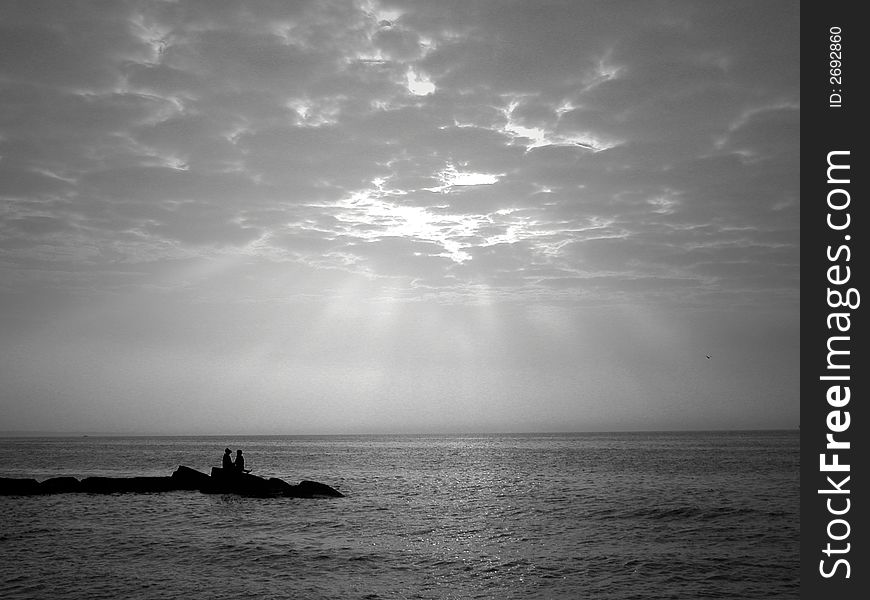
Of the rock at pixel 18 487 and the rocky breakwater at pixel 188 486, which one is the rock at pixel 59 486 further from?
the rock at pixel 18 487

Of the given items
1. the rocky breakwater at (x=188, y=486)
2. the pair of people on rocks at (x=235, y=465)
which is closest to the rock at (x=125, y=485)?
the rocky breakwater at (x=188, y=486)

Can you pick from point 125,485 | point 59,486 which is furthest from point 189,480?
point 59,486

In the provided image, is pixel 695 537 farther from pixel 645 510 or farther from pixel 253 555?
pixel 253 555

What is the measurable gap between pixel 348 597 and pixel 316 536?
10.8 m

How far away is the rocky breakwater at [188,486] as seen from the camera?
45719 millimetres

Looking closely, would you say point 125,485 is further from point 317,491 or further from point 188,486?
point 317,491

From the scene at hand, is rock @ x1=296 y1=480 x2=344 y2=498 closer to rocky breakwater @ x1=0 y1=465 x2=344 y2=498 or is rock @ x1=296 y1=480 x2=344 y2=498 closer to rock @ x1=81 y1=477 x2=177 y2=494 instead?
rocky breakwater @ x1=0 y1=465 x2=344 y2=498

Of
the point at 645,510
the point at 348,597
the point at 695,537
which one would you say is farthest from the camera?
the point at 645,510

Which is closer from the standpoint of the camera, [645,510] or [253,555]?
[253,555]

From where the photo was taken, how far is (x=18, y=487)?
152 feet

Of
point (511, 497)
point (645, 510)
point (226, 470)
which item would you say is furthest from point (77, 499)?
point (645, 510)

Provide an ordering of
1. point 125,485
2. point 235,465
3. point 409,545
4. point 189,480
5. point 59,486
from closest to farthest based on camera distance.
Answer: point 409,545
point 235,465
point 59,486
point 125,485
point 189,480

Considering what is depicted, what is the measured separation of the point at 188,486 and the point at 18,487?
1229 cm

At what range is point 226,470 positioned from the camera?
46812 millimetres
